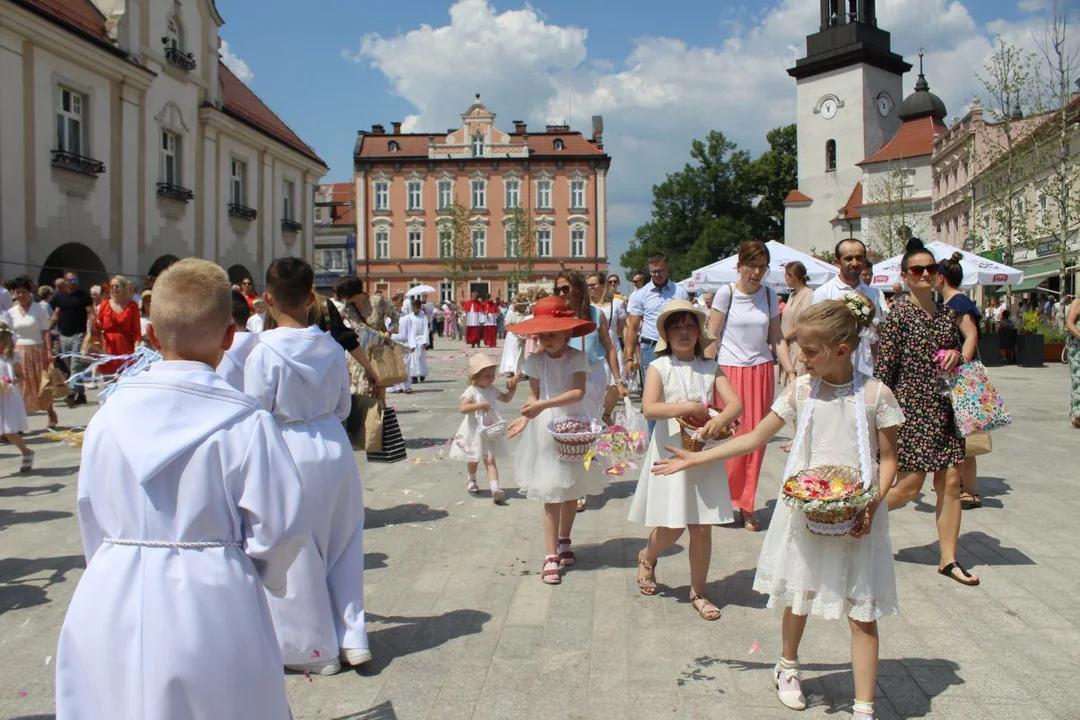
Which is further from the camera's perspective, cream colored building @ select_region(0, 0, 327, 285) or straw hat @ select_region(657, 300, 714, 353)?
cream colored building @ select_region(0, 0, 327, 285)

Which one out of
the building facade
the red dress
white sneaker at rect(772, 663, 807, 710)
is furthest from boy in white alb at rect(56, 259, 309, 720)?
the building facade

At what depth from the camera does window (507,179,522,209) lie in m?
76.2

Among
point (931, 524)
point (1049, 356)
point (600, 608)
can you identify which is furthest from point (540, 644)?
point (1049, 356)

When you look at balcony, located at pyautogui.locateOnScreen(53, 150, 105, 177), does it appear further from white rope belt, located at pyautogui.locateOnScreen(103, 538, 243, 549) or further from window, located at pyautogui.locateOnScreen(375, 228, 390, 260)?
window, located at pyautogui.locateOnScreen(375, 228, 390, 260)

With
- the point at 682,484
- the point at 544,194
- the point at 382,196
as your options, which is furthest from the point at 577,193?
the point at 682,484

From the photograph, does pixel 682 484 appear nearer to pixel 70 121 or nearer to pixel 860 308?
pixel 860 308

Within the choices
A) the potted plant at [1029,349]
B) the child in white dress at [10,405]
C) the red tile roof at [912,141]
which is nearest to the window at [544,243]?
the red tile roof at [912,141]

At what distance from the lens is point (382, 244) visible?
255 ft

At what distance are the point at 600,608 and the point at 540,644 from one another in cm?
66

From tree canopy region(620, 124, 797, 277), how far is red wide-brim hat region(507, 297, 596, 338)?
74071 millimetres

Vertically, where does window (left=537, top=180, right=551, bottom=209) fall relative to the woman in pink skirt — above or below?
above

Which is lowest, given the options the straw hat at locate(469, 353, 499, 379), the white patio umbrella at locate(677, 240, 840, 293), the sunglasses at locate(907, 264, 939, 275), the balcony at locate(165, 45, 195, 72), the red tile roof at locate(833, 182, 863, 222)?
the straw hat at locate(469, 353, 499, 379)

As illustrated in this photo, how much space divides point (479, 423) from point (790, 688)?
492 cm

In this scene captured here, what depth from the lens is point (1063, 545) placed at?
21.2 feet
